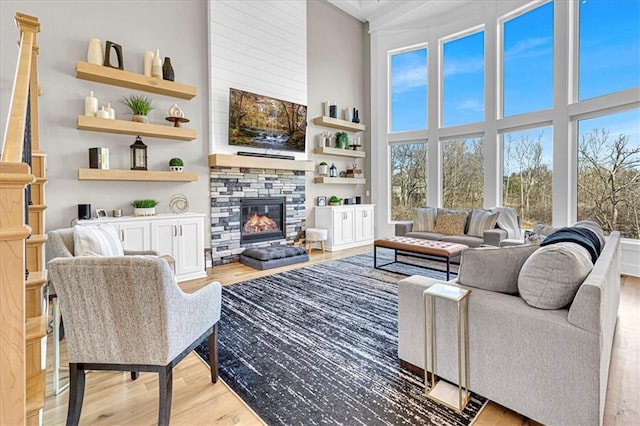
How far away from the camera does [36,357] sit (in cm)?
136

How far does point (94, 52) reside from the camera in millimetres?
3789

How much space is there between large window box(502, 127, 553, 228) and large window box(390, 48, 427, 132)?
1849mm

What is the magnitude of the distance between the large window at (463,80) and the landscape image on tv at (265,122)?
3.01 m

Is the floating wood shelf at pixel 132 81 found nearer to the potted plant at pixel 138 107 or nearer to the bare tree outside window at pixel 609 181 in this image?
the potted plant at pixel 138 107

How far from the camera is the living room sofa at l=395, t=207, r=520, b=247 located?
4555 mm

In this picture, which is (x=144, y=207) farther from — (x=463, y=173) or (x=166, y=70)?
(x=463, y=173)

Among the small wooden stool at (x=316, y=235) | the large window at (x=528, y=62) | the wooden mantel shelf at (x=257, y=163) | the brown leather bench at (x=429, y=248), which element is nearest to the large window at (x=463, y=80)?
the large window at (x=528, y=62)

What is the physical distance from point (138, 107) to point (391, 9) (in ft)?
18.3

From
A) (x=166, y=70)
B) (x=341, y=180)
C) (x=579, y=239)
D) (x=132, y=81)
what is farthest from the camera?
(x=341, y=180)

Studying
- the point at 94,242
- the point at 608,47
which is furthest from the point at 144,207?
the point at 608,47

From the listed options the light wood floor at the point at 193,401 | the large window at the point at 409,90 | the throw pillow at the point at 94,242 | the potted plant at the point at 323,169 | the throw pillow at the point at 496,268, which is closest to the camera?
the light wood floor at the point at 193,401

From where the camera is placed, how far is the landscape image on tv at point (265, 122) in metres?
5.10

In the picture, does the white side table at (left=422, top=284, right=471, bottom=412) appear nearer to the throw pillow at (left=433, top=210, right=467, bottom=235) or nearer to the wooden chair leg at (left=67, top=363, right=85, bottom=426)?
the wooden chair leg at (left=67, top=363, right=85, bottom=426)

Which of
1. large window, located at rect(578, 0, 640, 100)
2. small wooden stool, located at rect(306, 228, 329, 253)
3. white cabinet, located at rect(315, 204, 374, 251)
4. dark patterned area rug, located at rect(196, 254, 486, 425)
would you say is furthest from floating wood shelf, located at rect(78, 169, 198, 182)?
large window, located at rect(578, 0, 640, 100)
